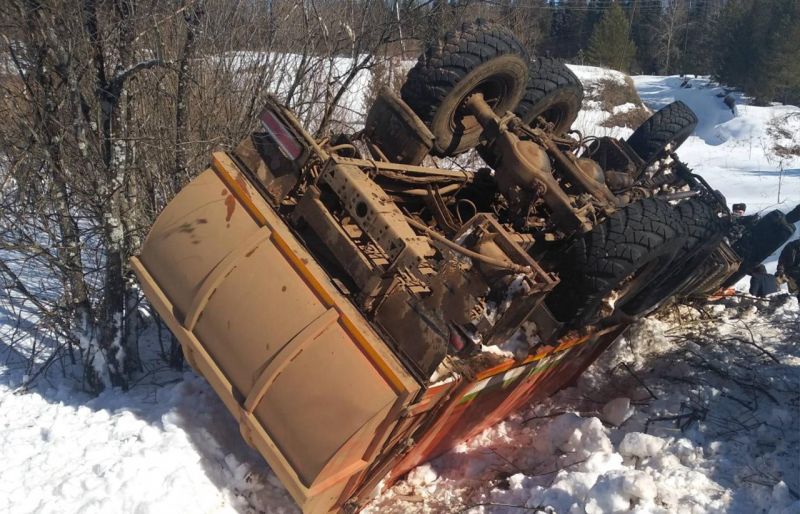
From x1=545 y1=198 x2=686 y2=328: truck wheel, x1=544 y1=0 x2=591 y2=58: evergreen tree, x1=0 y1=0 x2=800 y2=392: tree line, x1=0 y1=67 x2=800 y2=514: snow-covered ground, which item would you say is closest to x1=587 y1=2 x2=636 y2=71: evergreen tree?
x1=544 y1=0 x2=591 y2=58: evergreen tree

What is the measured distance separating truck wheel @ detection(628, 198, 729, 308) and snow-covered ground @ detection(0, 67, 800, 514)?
2.74 ft

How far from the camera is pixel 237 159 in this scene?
3863mm

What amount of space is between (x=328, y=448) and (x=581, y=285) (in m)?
1.81

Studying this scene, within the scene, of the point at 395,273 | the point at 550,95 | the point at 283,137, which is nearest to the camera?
the point at 395,273

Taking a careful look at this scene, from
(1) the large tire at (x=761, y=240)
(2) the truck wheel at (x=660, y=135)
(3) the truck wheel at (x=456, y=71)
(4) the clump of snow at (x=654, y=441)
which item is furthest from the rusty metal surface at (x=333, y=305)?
(1) the large tire at (x=761, y=240)

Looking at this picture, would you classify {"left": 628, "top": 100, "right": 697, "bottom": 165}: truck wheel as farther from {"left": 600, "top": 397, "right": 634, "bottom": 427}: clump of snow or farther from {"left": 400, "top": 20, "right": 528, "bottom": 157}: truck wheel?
{"left": 600, "top": 397, "right": 634, "bottom": 427}: clump of snow

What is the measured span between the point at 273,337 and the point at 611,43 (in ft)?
111

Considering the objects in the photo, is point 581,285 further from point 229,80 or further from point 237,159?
point 229,80

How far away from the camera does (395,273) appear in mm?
3428

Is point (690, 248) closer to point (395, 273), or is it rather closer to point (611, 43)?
point (395, 273)

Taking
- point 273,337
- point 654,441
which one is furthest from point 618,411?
point 273,337

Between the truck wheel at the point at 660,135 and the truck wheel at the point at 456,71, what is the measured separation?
1.94 m

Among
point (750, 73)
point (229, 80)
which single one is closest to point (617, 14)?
point (750, 73)

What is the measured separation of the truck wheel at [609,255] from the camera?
388 cm
